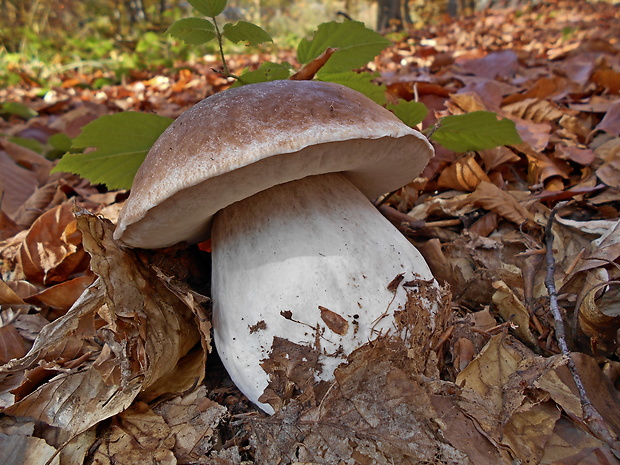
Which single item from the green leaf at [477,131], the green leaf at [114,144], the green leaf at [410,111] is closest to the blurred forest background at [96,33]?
the green leaf at [114,144]

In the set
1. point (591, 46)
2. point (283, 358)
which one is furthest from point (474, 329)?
point (591, 46)

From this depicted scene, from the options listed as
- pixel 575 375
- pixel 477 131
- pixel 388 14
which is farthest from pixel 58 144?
pixel 388 14

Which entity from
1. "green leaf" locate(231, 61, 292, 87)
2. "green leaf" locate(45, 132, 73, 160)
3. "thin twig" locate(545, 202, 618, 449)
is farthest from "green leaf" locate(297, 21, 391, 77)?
"green leaf" locate(45, 132, 73, 160)

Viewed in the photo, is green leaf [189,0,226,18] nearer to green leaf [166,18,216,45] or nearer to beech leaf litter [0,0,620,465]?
green leaf [166,18,216,45]

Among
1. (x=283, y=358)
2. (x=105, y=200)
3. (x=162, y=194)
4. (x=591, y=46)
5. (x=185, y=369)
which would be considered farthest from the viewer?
(x=591, y=46)

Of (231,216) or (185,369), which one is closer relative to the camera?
(231,216)

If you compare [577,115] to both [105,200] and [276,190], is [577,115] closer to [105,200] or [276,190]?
[276,190]
